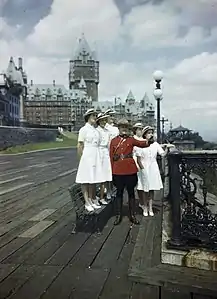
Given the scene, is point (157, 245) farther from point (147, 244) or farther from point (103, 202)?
point (103, 202)

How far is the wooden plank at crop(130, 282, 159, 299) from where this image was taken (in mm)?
2003

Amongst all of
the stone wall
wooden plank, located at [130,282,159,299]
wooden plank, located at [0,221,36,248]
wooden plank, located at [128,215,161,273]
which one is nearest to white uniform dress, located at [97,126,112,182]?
wooden plank, located at [128,215,161,273]

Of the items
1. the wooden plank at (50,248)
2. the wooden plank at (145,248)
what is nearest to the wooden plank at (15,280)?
the wooden plank at (50,248)

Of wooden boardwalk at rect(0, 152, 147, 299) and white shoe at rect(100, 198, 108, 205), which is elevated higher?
white shoe at rect(100, 198, 108, 205)

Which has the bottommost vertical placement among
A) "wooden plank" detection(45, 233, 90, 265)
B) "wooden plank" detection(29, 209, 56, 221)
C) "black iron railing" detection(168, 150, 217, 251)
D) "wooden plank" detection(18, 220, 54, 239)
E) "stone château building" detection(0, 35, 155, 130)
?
"wooden plank" detection(29, 209, 56, 221)

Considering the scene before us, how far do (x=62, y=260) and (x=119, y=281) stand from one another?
19.6 inches

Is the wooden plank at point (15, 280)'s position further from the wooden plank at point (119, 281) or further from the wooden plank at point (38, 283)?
the wooden plank at point (119, 281)

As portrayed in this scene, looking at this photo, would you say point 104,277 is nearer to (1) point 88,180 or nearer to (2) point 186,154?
Result: (2) point 186,154

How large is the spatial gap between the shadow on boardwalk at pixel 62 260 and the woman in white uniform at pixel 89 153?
16.1 inches

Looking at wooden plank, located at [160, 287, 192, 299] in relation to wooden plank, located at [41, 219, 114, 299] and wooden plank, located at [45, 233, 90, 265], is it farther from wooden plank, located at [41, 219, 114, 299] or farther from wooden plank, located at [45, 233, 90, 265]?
wooden plank, located at [45, 233, 90, 265]

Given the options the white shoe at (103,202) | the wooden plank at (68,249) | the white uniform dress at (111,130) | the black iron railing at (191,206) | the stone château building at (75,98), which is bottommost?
the wooden plank at (68,249)

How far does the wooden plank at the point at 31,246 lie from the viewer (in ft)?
8.59

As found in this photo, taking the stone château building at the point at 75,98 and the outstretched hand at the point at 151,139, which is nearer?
the stone château building at the point at 75,98

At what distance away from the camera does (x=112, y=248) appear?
2836mm
